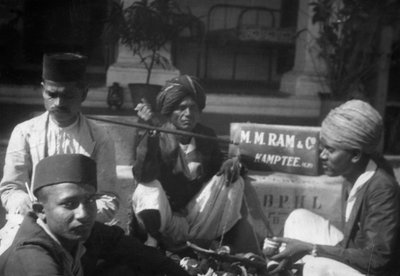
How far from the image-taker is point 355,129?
3.43 m

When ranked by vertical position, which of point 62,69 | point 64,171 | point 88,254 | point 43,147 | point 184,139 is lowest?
point 88,254

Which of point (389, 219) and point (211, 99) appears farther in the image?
point (211, 99)

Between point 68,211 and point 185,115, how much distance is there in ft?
5.78

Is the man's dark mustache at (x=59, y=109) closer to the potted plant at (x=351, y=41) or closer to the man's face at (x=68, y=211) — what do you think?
the man's face at (x=68, y=211)

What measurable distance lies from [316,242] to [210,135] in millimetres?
1109

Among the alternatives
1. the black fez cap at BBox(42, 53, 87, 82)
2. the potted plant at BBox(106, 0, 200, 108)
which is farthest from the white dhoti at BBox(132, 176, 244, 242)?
the potted plant at BBox(106, 0, 200, 108)

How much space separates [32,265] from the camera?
2.48 metres

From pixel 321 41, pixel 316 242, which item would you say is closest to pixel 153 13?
pixel 321 41

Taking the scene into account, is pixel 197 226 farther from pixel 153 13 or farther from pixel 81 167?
pixel 153 13

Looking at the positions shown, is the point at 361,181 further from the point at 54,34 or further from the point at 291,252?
the point at 54,34

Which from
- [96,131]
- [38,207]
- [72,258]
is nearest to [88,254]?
[72,258]

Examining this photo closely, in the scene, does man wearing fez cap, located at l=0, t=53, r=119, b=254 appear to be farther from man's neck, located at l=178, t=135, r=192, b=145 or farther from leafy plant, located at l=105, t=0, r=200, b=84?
leafy plant, located at l=105, t=0, r=200, b=84

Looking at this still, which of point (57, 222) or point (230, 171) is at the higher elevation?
point (57, 222)

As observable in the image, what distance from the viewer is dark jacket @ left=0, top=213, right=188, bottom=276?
2518 millimetres
